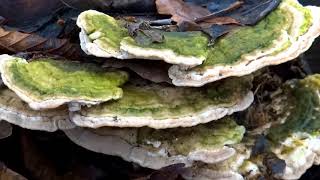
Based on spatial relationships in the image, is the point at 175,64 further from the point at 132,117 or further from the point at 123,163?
the point at 123,163

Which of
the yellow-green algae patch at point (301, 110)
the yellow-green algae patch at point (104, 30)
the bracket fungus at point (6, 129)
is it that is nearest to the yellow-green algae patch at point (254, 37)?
the yellow-green algae patch at point (104, 30)

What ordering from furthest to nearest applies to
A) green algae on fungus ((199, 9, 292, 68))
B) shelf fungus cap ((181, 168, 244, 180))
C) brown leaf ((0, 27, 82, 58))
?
1. brown leaf ((0, 27, 82, 58))
2. shelf fungus cap ((181, 168, 244, 180))
3. green algae on fungus ((199, 9, 292, 68))

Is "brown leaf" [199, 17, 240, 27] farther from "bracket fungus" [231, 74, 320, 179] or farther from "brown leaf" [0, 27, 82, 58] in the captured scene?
"brown leaf" [0, 27, 82, 58]

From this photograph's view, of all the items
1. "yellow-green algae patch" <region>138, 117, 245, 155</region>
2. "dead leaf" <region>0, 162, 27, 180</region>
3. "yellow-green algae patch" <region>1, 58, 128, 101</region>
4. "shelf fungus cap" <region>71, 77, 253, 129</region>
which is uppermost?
"yellow-green algae patch" <region>1, 58, 128, 101</region>

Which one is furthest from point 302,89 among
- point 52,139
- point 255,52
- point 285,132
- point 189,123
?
point 52,139

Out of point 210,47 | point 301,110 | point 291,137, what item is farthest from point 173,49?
point 301,110

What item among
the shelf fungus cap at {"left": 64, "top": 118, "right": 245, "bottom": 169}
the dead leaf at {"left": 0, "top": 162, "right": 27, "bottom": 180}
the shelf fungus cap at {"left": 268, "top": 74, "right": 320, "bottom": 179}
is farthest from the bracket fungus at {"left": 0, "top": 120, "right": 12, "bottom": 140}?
the shelf fungus cap at {"left": 268, "top": 74, "right": 320, "bottom": 179}

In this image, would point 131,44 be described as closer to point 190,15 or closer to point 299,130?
point 190,15
